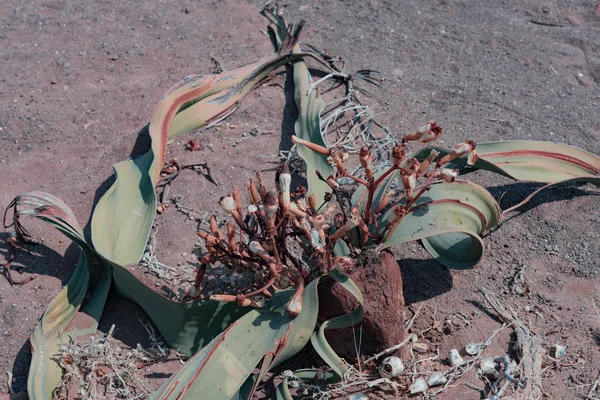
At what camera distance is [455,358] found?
163 centimetres

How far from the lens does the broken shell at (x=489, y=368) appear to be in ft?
5.25

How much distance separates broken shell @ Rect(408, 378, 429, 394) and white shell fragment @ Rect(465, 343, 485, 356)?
168 mm

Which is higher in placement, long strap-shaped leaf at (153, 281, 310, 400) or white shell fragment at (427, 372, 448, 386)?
long strap-shaped leaf at (153, 281, 310, 400)

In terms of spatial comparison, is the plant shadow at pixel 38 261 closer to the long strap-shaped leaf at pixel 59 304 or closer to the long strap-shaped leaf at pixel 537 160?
the long strap-shaped leaf at pixel 59 304

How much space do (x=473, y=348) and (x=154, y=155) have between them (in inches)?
Result: 44.9

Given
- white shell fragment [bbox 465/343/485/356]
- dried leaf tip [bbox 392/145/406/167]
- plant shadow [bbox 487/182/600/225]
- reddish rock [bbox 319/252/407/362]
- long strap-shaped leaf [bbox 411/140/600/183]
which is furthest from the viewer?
plant shadow [bbox 487/182/600/225]

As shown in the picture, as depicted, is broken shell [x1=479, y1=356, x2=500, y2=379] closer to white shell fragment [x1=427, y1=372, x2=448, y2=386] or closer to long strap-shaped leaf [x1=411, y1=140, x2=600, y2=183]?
white shell fragment [x1=427, y1=372, x2=448, y2=386]

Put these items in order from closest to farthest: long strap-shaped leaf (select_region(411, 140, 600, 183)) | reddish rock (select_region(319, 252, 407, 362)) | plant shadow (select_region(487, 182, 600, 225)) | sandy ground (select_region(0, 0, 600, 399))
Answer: reddish rock (select_region(319, 252, 407, 362))
sandy ground (select_region(0, 0, 600, 399))
long strap-shaped leaf (select_region(411, 140, 600, 183))
plant shadow (select_region(487, 182, 600, 225))

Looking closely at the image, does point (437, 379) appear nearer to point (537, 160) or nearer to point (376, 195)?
point (376, 195)

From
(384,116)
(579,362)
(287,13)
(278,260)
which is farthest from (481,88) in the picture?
(278,260)

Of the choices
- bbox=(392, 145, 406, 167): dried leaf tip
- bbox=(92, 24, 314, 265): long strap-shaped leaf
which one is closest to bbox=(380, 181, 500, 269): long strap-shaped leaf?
bbox=(392, 145, 406, 167): dried leaf tip

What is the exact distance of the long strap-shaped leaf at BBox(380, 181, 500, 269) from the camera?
5.22 feet

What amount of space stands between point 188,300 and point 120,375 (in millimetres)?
263

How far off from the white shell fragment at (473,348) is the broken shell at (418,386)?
0.55ft
